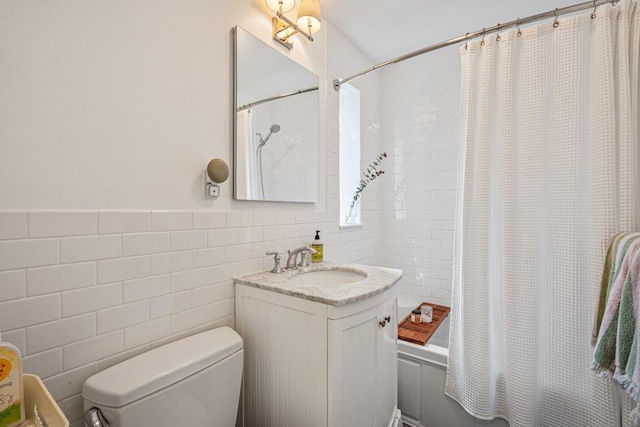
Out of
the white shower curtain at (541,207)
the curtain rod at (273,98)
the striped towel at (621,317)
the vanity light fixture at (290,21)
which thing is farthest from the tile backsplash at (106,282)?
the striped towel at (621,317)

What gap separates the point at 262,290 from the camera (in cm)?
123

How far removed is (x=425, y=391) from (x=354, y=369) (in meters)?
0.85

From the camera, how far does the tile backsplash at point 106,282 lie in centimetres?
81

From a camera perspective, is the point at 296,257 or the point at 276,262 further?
the point at 296,257

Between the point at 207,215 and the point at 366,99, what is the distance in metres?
1.85

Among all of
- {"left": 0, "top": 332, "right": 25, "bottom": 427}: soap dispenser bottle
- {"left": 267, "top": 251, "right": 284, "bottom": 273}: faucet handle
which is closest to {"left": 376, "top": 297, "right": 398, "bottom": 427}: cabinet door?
{"left": 267, "top": 251, "right": 284, "bottom": 273}: faucet handle

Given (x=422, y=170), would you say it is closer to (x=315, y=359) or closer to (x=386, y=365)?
(x=386, y=365)

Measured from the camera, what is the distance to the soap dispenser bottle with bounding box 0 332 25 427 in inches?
21.3

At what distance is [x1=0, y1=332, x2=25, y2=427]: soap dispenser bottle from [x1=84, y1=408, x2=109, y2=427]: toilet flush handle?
25 centimetres

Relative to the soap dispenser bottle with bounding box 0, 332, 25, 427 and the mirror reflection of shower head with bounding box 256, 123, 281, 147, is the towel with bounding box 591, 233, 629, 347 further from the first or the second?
the soap dispenser bottle with bounding box 0, 332, 25, 427

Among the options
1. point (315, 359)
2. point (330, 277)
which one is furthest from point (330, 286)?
point (330, 277)

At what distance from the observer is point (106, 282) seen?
0.96 meters

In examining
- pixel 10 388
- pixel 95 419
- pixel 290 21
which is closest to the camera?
pixel 10 388

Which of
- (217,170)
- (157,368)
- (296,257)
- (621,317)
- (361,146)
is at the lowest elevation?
(157,368)
